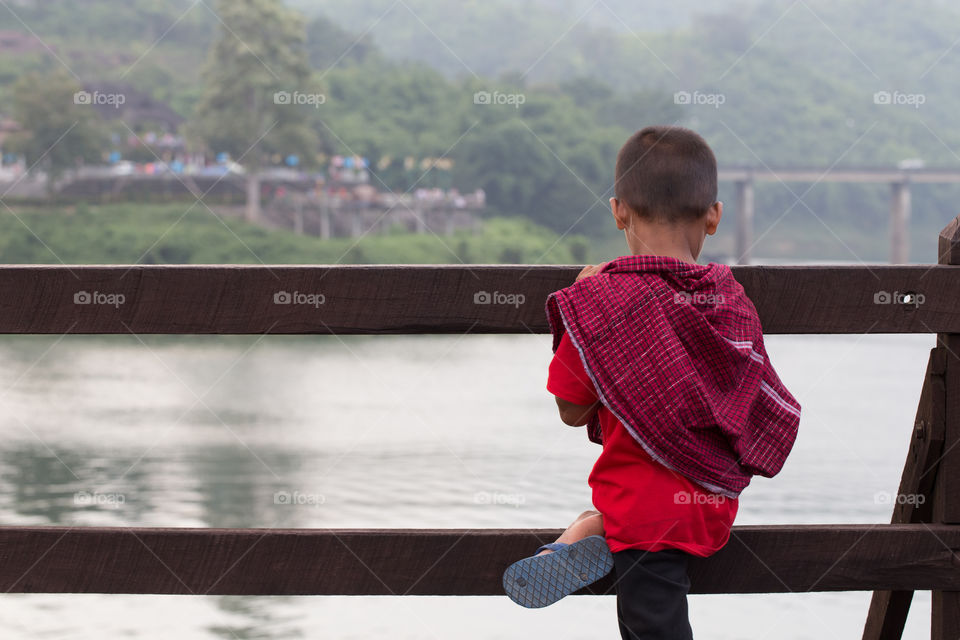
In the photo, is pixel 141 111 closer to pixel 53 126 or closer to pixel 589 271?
pixel 53 126

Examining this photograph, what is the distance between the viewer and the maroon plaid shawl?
1751 millimetres

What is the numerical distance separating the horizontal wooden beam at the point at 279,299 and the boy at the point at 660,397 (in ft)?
0.69

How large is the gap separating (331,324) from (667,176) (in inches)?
26.7

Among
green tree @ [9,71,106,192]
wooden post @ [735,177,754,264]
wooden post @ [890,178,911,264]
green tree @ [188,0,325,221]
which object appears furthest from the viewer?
wooden post @ [890,178,911,264]

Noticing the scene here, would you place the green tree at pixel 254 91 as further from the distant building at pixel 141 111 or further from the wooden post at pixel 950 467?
the wooden post at pixel 950 467

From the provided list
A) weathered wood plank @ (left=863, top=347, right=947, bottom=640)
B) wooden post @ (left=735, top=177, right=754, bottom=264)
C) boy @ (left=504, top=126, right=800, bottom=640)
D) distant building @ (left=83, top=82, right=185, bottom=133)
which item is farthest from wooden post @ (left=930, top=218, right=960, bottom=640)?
distant building @ (left=83, top=82, right=185, bottom=133)

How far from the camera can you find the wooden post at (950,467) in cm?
211

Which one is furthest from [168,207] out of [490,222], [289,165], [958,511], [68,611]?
[958,511]

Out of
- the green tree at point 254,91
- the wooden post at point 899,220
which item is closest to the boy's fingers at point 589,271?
the green tree at point 254,91

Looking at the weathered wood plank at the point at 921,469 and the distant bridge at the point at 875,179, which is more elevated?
the distant bridge at the point at 875,179

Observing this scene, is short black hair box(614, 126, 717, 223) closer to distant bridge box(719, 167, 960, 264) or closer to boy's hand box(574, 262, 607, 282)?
boy's hand box(574, 262, 607, 282)

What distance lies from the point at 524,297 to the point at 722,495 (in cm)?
51

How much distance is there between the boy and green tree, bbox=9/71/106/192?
3695cm

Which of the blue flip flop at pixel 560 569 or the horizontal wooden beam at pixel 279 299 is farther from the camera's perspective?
the horizontal wooden beam at pixel 279 299
